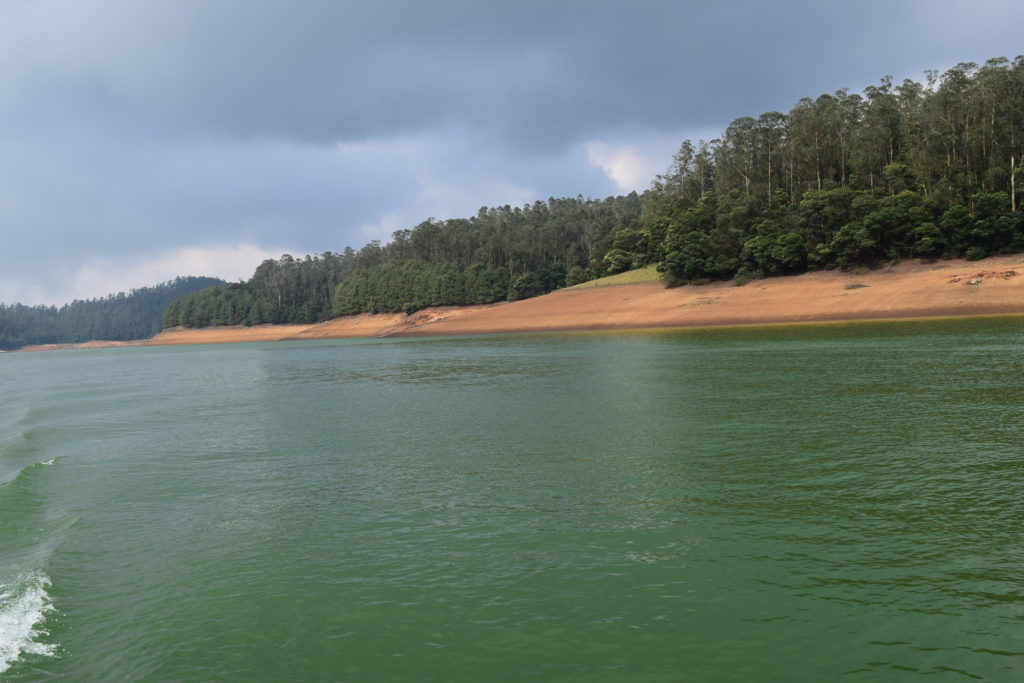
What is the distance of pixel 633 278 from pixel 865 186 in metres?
40.4

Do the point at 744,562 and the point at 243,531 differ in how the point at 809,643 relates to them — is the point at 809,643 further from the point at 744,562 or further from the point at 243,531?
the point at 243,531

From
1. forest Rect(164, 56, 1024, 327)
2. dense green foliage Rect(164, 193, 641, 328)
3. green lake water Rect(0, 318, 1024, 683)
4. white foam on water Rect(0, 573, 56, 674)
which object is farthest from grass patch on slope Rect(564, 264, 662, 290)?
white foam on water Rect(0, 573, 56, 674)

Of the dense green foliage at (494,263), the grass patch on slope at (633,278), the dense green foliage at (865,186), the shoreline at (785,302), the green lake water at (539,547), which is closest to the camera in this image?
the green lake water at (539,547)

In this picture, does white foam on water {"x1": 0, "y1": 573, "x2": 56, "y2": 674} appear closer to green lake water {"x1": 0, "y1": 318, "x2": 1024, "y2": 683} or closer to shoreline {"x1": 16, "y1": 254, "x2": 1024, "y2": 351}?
green lake water {"x1": 0, "y1": 318, "x2": 1024, "y2": 683}

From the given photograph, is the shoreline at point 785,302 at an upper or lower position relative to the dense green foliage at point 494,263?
lower

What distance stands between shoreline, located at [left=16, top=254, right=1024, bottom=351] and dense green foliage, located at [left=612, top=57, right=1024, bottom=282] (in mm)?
3854

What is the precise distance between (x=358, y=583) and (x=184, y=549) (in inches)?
138

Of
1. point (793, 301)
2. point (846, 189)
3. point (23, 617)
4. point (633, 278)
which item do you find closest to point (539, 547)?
point (23, 617)

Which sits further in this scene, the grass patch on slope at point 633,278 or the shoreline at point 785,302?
the grass patch on slope at point 633,278

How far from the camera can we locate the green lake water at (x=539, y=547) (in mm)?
Result: 6309

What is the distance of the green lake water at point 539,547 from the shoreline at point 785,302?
54626mm

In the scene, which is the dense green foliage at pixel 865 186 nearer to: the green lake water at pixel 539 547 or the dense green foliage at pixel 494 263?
the dense green foliage at pixel 494 263

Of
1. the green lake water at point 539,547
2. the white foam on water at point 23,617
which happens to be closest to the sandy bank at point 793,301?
the green lake water at point 539,547

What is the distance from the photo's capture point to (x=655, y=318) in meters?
89.7
